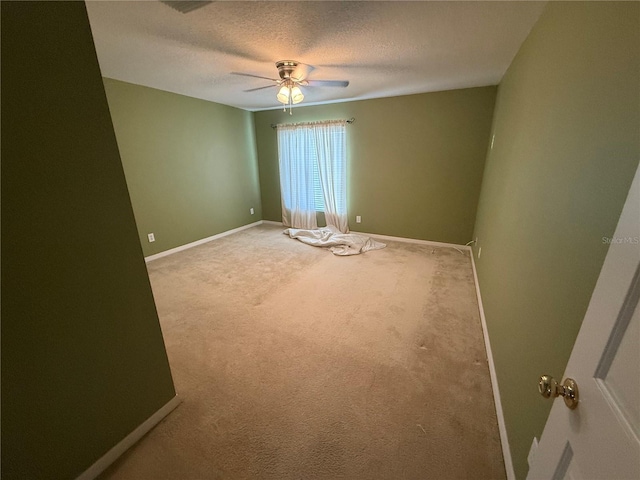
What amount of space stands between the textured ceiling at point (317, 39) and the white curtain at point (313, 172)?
4.41 ft

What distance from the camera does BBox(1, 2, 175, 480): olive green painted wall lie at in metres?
0.83

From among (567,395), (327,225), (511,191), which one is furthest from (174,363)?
(327,225)

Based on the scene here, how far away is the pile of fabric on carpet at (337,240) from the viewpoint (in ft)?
12.4

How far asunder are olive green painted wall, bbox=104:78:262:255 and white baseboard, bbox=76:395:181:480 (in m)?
2.51

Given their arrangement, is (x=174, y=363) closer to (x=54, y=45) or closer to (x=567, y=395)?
(x=54, y=45)

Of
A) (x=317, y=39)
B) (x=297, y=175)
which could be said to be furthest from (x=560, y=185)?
(x=297, y=175)

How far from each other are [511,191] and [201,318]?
2.64 m

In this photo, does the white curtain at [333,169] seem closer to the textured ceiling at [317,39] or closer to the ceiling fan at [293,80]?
the textured ceiling at [317,39]

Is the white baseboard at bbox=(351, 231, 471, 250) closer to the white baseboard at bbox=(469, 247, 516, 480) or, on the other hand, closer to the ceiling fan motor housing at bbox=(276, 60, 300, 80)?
the white baseboard at bbox=(469, 247, 516, 480)

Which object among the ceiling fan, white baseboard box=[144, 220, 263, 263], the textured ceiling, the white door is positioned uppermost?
the textured ceiling

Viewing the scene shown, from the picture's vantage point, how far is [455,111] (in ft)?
10.9

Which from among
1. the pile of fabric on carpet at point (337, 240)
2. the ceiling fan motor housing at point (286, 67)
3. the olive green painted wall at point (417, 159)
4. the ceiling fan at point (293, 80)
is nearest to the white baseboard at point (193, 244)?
the pile of fabric on carpet at point (337, 240)

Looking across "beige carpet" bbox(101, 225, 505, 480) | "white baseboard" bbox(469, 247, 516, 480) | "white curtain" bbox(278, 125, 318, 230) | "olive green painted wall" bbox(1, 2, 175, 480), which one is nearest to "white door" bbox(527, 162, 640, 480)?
"white baseboard" bbox(469, 247, 516, 480)

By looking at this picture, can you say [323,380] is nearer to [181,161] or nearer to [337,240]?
[337,240]
